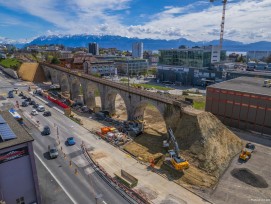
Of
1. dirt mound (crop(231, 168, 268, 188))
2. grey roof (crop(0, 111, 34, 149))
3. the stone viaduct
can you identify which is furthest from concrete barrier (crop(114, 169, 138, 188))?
dirt mound (crop(231, 168, 268, 188))

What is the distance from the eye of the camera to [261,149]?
158 ft

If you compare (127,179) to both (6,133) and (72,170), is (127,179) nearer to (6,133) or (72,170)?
(72,170)

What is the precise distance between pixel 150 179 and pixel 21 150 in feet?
67.1

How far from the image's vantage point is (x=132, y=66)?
164000mm

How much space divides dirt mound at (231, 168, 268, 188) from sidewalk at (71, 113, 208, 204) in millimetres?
10792

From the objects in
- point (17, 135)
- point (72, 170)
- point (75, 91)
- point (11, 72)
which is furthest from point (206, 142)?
point (11, 72)

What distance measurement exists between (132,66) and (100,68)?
95.5 ft

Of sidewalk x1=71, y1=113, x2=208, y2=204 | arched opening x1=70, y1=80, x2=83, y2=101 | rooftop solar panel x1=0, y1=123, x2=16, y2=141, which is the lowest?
sidewalk x1=71, y1=113, x2=208, y2=204

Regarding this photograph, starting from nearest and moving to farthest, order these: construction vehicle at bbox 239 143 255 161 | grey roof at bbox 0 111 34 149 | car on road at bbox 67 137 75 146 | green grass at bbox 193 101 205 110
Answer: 1. grey roof at bbox 0 111 34 149
2. construction vehicle at bbox 239 143 255 161
3. car on road at bbox 67 137 75 146
4. green grass at bbox 193 101 205 110

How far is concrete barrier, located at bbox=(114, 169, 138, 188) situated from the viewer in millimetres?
32500

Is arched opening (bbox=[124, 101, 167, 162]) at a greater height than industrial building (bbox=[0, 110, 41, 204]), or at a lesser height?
lesser

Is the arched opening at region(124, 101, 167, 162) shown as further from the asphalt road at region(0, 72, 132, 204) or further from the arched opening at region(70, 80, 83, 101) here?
the arched opening at region(70, 80, 83, 101)

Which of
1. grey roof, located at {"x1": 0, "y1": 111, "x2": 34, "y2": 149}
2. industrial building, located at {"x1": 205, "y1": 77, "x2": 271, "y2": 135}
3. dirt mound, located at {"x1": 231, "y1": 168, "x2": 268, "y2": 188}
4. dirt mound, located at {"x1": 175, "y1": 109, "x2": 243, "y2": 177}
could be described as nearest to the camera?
grey roof, located at {"x1": 0, "y1": 111, "x2": 34, "y2": 149}

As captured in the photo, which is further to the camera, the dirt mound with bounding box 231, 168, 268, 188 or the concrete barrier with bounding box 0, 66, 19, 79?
the concrete barrier with bounding box 0, 66, 19, 79
